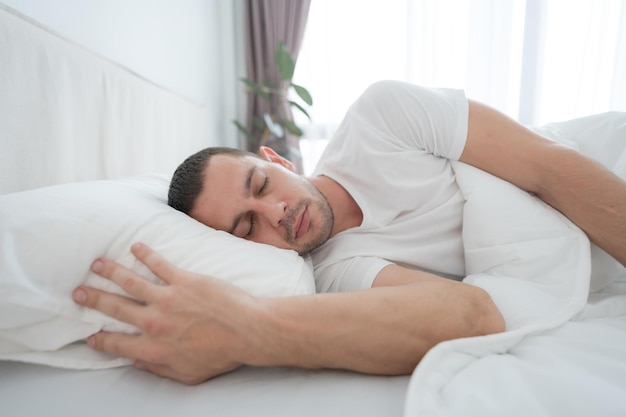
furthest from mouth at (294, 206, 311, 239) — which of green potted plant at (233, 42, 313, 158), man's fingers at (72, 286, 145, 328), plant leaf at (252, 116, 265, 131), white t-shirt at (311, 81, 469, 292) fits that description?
plant leaf at (252, 116, 265, 131)

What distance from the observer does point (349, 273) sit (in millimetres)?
903

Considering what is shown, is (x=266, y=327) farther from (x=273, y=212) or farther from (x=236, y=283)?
(x=273, y=212)

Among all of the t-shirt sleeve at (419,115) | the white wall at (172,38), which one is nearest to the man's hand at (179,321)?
the t-shirt sleeve at (419,115)

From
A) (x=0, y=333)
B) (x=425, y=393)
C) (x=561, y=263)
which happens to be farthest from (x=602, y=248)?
(x=0, y=333)

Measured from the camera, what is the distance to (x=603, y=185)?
84cm

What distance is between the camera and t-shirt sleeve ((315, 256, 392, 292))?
0.85 metres

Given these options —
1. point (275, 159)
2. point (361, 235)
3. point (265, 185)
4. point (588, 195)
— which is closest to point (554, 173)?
point (588, 195)

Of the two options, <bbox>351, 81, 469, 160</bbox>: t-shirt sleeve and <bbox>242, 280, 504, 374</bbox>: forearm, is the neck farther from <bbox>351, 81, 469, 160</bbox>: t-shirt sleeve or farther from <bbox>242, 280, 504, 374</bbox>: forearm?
<bbox>242, 280, 504, 374</bbox>: forearm

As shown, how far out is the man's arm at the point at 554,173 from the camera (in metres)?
0.81

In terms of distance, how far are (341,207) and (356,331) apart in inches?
23.4

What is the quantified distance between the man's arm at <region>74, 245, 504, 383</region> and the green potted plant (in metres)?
2.05

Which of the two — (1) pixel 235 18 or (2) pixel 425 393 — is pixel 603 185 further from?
(1) pixel 235 18

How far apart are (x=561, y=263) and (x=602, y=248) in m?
0.14

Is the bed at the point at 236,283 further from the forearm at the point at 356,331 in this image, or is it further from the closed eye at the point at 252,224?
the closed eye at the point at 252,224
